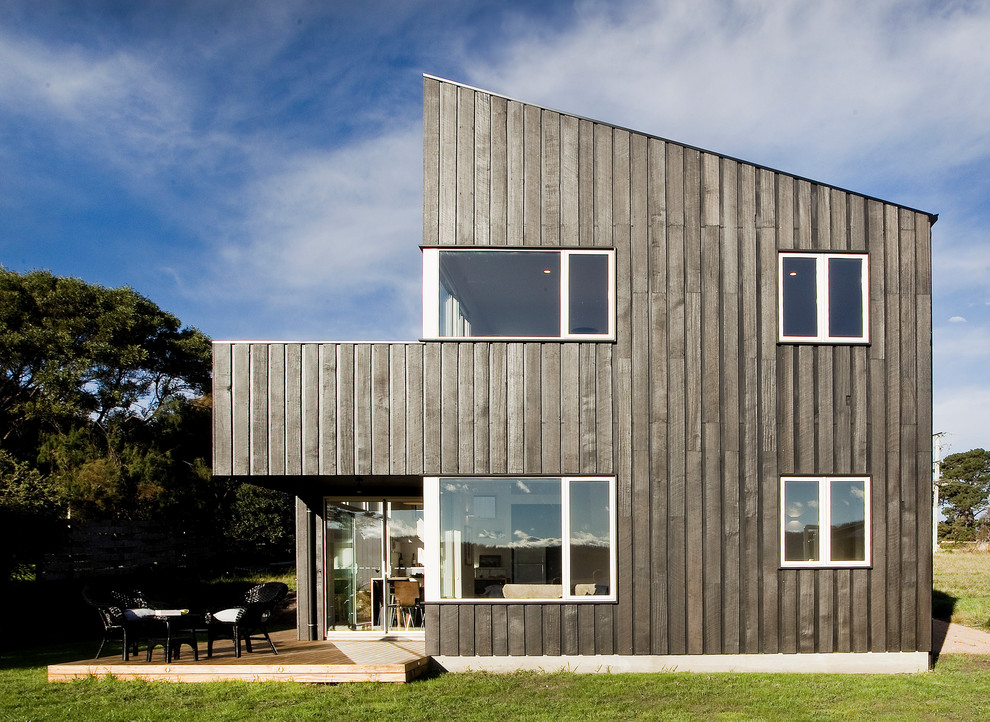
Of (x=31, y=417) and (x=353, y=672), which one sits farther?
(x=31, y=417)

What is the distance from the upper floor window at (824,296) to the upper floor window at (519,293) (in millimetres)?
2092

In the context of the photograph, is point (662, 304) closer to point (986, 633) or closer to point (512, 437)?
point (512, 437)

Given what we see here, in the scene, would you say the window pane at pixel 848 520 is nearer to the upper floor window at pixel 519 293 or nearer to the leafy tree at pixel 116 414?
the upper floor window at pixel 519 293

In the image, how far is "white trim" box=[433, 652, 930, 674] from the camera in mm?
8930

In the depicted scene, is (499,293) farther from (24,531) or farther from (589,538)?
(24,531)

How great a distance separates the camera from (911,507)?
9.21 meters

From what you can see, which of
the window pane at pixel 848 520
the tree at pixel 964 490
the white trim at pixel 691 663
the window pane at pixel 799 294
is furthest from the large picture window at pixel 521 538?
the tree at pixel 964 490

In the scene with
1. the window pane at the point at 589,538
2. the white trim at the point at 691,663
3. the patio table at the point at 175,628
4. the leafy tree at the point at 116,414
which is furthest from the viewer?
the leafy tree at the point at 116,414

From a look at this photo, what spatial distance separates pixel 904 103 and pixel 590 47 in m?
5.51

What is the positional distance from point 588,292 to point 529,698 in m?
4.45

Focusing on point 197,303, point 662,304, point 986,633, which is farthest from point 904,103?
point 197,303

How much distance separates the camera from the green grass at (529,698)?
716 cm

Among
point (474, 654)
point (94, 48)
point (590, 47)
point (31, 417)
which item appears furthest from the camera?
point (31, 417)

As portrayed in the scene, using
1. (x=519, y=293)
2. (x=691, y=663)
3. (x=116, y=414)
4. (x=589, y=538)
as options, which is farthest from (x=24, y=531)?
(x=116, y=414)
